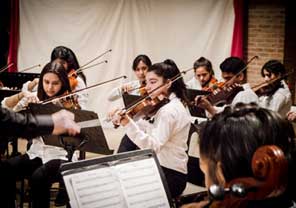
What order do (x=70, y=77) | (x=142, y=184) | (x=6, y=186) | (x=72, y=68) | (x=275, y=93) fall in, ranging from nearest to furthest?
(x=142, y=184)
(x=6, y=186)
(x=275, y=93)
(x=70, y=77)
(x=72, y=68)

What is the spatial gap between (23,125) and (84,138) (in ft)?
3.25

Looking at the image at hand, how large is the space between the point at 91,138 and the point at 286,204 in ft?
6.01

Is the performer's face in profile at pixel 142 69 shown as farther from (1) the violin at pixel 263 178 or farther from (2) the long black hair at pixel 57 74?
(1) the violin at pixel 263 178

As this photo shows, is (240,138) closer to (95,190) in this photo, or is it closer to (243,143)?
(243,143)

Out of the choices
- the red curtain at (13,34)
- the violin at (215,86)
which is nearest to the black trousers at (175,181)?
the violin at (215,86)

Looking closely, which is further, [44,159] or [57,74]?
[57,74]

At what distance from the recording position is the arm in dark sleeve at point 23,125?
2.00 metres

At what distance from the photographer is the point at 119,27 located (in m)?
6.73

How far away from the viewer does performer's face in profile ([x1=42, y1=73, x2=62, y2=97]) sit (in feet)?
11.8

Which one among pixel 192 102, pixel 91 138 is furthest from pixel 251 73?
pixel 91 138

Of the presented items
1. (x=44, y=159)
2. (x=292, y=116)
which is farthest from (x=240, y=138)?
(x=292, y=116)

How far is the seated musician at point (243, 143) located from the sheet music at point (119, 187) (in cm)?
60

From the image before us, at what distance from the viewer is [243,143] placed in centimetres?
123

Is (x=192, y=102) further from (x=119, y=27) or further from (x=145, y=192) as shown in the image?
(x=119, y=27)
